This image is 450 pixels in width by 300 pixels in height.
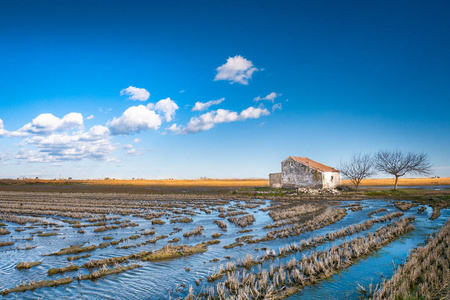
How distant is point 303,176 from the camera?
55031 millimetres

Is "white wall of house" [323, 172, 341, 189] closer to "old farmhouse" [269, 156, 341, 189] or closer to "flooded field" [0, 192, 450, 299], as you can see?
"old farmhouse" [269, 156, 341, 189]

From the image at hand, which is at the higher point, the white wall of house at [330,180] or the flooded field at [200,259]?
the white wall of house at [330,180]

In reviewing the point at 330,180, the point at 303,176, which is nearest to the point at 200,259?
the point at 303,176

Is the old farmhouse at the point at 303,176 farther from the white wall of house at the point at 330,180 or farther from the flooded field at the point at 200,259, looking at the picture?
the flooded field at the point at 200,259

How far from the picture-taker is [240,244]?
15.1m

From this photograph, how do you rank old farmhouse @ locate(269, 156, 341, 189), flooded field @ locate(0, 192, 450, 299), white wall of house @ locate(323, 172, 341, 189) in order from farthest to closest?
white wall of house @ locate(323, 172, 341, 189) < old farmhouse @ locate(269, 156, 341, 189) < flooded field @ locate(0, 192, 450, 299)

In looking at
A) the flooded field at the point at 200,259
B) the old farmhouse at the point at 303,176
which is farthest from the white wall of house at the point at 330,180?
the flooded field at the point at 200,259

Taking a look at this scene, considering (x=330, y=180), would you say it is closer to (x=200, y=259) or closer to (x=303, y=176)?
(x=303, y=176)

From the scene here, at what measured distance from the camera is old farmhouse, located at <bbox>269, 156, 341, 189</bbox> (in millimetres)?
53500

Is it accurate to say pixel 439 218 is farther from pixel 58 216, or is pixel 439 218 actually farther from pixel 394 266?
pixel 58 216

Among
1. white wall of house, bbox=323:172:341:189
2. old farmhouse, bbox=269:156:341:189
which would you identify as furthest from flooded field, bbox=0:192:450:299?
white wall of house, bbox=323:172:341:189

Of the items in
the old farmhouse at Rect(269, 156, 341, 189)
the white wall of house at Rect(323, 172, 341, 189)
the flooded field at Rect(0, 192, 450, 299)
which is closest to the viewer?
the flooded field at Rect(0, 192, 450, 299)

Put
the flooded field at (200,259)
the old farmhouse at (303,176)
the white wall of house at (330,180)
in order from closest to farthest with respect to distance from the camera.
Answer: the flooded field at (200,259)
the old farmhouse at (303,176)
the white wall of house at (330,180)

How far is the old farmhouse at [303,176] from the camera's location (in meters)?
53.5
